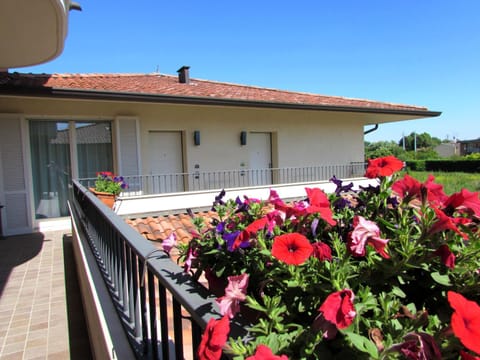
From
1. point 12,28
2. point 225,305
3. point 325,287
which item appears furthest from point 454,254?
point 12,28

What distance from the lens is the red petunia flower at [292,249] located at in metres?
0.75

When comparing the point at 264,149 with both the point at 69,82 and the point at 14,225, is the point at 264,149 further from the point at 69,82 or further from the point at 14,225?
the point at 14,225

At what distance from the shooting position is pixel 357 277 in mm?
850

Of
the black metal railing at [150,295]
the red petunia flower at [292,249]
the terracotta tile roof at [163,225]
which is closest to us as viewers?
the red petunia flower at [292,249]

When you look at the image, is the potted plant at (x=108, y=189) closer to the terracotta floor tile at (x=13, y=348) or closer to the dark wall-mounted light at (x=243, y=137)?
the terracotta floor tile at (x=13, y=348)

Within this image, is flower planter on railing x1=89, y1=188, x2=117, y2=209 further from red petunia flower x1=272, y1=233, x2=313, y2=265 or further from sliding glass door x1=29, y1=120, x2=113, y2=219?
red petunia flower x1=272, y1=233, x2=313, y2=265

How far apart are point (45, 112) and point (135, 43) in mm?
7443

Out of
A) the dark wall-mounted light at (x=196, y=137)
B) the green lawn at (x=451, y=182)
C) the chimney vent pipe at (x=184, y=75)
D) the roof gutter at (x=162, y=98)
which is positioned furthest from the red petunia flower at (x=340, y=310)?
the chimney vent pipe at (x=184, y=75)

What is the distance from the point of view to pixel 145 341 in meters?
1.43

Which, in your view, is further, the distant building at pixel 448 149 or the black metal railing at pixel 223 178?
the distant building at pixel 448 149

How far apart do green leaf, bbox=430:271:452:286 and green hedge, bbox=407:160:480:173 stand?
27151 millimetres

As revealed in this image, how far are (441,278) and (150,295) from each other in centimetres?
91

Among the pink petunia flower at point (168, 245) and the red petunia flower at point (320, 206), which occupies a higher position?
the red petunia flower at point (320, 206)

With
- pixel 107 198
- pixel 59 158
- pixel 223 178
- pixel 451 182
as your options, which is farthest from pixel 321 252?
pixel 451 182
